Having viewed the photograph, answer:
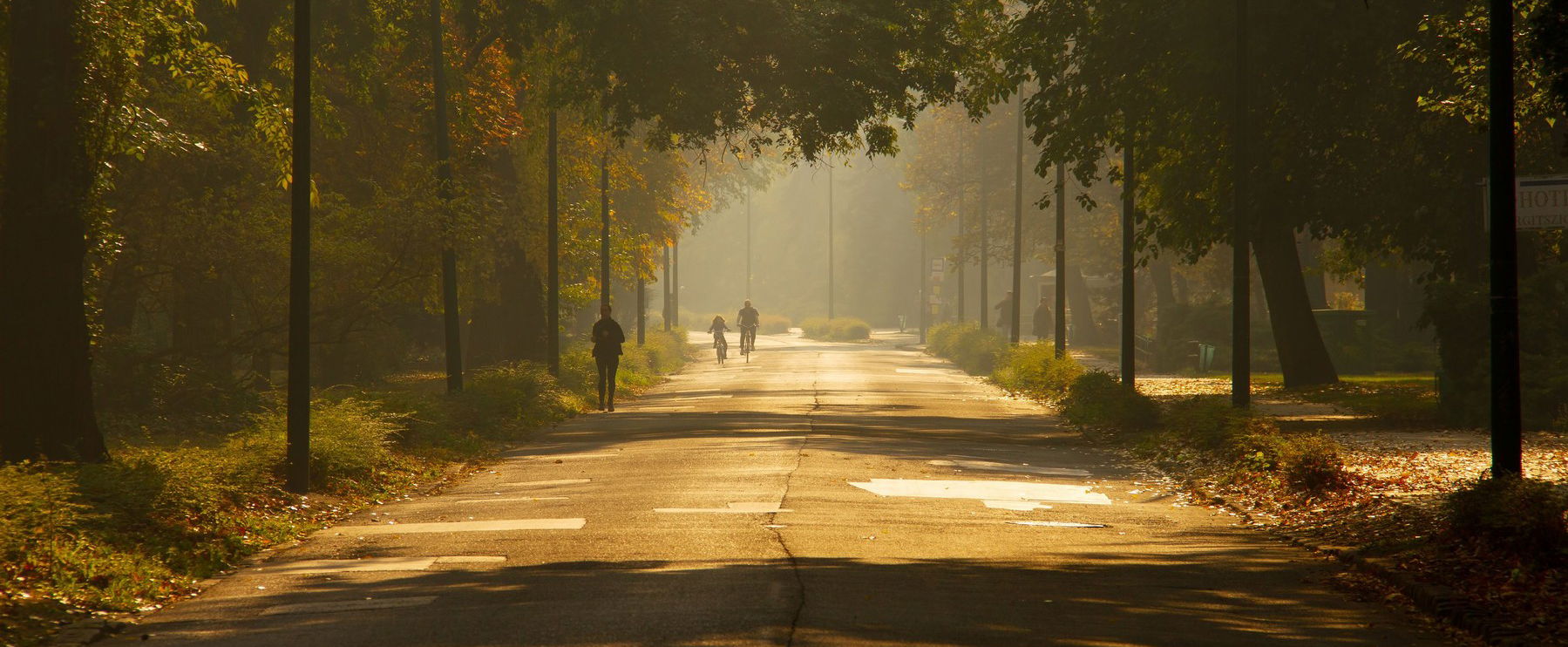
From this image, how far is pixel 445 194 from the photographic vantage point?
26.8 meters

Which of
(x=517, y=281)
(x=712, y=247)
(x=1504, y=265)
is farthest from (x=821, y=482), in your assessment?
→ (x=712, y=247)

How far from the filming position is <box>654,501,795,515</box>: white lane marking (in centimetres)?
1432

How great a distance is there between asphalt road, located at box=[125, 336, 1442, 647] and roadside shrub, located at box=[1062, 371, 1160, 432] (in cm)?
304

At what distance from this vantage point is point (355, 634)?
28.7ft

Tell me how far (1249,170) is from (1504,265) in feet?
42.4

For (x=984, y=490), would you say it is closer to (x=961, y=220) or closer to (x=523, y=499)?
(x=523, y=499)

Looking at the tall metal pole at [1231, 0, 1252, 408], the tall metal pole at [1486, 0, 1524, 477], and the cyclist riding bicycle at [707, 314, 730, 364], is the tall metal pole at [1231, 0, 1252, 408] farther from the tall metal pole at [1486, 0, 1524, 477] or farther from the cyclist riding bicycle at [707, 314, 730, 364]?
the cyclist riding bicycle at [707, 314, 730, 364]

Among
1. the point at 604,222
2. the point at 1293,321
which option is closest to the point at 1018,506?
the point at 1293,321

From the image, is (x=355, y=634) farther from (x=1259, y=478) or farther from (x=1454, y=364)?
(x=1454, y=364)

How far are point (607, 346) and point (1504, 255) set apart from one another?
20068 mm

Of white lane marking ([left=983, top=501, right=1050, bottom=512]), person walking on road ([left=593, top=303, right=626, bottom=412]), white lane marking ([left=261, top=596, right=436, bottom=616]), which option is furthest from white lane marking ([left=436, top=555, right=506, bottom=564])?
person walking on road ([left=593, top=303, right=626, bottom=412])

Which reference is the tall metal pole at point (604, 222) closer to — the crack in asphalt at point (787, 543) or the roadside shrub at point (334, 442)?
the crack in asphalt at point (787, 543)

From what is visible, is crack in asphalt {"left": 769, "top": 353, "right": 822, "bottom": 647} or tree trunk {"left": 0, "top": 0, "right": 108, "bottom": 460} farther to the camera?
tree trunk {"left": 0, "top": 0, "right": 108, "bottom": 460}

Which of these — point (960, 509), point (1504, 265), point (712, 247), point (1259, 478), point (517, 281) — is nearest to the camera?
point (1504, 265)
